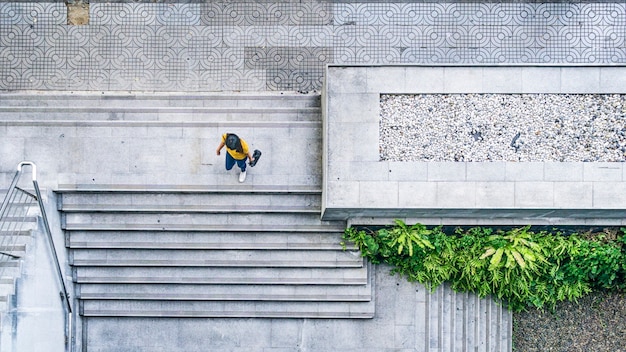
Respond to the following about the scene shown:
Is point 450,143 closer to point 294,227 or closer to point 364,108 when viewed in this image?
point 364,108

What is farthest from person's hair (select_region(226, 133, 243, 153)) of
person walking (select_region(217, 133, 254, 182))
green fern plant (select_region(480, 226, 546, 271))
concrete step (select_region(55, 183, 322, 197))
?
green fern plant (select_region(480, 226, 546, 271))

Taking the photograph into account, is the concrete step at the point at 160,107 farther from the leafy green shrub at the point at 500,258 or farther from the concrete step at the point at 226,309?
the concrete step at the point at 226,309

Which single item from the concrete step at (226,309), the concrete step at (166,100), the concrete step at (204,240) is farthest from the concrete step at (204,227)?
the concrete step at (166,100)

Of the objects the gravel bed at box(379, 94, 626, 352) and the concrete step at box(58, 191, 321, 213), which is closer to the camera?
the gravel bed at box(379, 94, 626, 352)

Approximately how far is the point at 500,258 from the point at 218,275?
5.48 metres

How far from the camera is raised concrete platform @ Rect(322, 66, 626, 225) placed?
1019 centimetres

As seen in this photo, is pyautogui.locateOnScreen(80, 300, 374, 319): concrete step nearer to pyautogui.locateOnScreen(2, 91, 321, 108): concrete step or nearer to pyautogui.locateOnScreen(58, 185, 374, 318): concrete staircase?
pyautogui.locateOnScreen(58, 185, 374, 318): concrete staircase

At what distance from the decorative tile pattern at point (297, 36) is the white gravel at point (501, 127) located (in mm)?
1856

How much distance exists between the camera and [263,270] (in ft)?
37.4

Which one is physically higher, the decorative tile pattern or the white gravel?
the decorative tile pattern

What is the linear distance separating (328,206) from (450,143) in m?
2.52

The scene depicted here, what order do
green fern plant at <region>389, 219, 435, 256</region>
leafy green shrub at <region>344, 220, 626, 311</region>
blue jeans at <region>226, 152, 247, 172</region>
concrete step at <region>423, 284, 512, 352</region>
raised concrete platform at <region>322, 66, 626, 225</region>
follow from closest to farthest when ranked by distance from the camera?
Result: raised concrete platform at <region>322, 66, 626, 225</region>
blue jeans at <region>226, 152, 247, 172</region>
green fern plant at <region>389, 219, 435, 256</region>
leafy green shrub at <region>344, 220, 626, 311</region>
concrete step at <region>423, 284, 512, 352</region>

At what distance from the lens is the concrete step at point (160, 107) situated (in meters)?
11.1

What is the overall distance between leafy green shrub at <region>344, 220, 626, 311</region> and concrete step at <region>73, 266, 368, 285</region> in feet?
2.66
